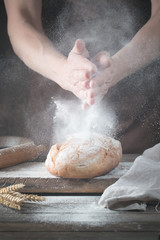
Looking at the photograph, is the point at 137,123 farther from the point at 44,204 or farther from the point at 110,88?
the point at 44,204

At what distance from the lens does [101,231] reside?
2.47 feet

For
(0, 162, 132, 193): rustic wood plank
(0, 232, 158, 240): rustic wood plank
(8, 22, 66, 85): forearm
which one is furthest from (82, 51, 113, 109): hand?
(0, 232, 158, 240): rustic wood plank

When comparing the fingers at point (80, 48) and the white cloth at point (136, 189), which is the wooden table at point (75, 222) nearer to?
the white cloth at point (136, 189)

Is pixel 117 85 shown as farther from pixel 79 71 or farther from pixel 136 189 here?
pixel 136 189

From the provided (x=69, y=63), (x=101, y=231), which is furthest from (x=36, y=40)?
(x=101, y=231)

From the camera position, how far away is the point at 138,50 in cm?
157

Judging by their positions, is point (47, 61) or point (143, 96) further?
point (143, 96)

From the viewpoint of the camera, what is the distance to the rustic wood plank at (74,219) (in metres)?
0.76

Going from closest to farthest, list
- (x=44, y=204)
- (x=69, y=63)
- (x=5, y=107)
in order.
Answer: (x=44, y=204) → (x=69, y=63) → (x=5, y=107)

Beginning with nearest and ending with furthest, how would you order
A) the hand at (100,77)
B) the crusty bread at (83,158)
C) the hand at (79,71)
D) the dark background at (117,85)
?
the crusty bread at (83,158)
the hand at (79,71)
the hand at (100,77)
the dark background at (117,85)

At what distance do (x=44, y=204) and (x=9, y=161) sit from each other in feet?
1.20

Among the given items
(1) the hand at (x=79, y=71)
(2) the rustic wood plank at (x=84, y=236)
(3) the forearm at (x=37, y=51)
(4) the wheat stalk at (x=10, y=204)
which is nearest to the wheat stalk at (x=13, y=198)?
(4) the wheat stalk at (x=10, y=204)

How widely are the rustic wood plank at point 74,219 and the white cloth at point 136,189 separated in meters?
0.02

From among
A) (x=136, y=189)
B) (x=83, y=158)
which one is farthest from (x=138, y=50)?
(x=136, y=189)
